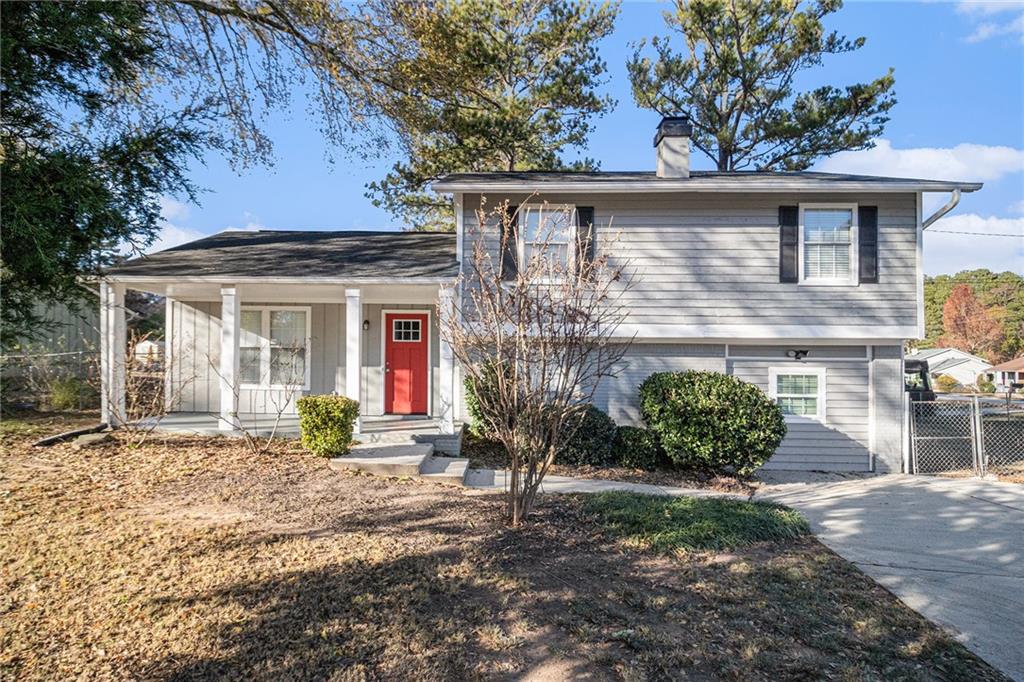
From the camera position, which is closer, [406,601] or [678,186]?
[406,601]

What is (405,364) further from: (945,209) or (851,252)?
(945,209)

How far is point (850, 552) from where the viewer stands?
509cm

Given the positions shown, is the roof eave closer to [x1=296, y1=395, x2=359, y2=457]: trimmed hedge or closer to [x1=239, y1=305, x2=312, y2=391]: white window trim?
[x1=239, y1=305, x2=312, y2=391]: white window trim

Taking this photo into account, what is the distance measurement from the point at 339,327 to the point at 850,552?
9114mm

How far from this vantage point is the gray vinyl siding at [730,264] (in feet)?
30.9

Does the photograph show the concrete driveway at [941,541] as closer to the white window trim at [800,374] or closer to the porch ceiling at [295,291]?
the white window trim at [800,374]

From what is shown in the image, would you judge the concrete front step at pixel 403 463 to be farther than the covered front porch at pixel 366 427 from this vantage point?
No

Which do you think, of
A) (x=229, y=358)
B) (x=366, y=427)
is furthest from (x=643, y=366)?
(x=229, y=358)

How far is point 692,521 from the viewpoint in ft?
17.7

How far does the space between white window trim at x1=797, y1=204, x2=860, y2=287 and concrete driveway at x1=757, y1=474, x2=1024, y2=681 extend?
129 inches

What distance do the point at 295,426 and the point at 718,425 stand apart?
697 cm

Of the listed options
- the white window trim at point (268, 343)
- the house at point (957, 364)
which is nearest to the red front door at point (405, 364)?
the white window trim at point (268, 343)

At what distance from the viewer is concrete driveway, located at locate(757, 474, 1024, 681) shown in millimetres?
3795

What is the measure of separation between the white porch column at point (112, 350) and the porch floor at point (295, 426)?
75 cm
